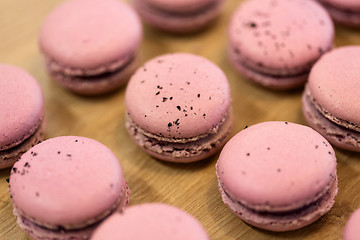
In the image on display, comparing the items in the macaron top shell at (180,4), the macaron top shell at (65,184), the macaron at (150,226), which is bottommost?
the macaron at (150,226)

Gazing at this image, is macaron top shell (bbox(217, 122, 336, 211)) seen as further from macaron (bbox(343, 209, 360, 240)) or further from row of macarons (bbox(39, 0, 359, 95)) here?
row of macarons (bbox(39, 0, 359, 95))

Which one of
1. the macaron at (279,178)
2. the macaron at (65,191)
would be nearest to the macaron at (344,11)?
the macaron at (279,178)

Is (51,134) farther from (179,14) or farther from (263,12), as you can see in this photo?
(263,12)

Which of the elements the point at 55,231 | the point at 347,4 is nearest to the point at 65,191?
the point at 55,231

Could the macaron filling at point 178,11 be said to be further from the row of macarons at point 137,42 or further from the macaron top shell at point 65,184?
the macaron top shell at point 65,184

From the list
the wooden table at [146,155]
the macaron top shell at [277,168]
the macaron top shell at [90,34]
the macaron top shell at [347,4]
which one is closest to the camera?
the macaron top shell at [277,168]

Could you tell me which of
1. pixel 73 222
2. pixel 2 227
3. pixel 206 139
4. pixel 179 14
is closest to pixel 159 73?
pixel 206 139
